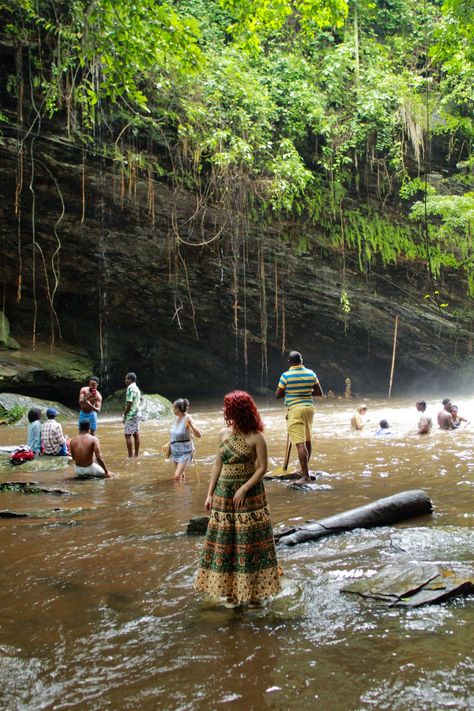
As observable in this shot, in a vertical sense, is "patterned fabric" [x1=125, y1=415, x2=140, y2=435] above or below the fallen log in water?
above

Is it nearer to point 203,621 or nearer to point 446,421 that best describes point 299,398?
point 203,621

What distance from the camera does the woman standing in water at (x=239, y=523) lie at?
335cm

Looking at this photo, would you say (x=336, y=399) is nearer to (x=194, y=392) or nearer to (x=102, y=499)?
(x=194, y=392)

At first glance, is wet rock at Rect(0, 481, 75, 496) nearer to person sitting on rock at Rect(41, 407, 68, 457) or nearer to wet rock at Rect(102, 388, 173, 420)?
person sitting on rock at Rect(41, 407, 68, 457)

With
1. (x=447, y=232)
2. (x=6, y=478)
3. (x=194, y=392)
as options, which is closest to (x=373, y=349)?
(x=447, y=232)

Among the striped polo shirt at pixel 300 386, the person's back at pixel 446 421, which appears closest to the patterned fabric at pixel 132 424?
the striped polo shirt at pixel 300 386

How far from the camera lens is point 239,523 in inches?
136

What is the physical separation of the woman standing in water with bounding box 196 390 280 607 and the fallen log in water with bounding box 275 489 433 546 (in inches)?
41.3

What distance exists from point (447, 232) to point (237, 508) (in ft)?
53.8

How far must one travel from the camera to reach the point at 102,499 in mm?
6270

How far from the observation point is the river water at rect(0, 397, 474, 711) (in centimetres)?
238

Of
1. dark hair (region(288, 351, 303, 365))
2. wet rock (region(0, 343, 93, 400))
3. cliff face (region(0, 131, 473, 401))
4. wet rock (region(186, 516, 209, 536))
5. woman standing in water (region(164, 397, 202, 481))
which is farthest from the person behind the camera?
wet rock (region(0, 343, 93, 400))

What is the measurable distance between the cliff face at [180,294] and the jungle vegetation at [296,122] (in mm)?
539

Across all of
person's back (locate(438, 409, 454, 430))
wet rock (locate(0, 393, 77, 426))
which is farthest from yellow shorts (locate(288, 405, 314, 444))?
wet rock (locate(0, 393, 77, 426))
